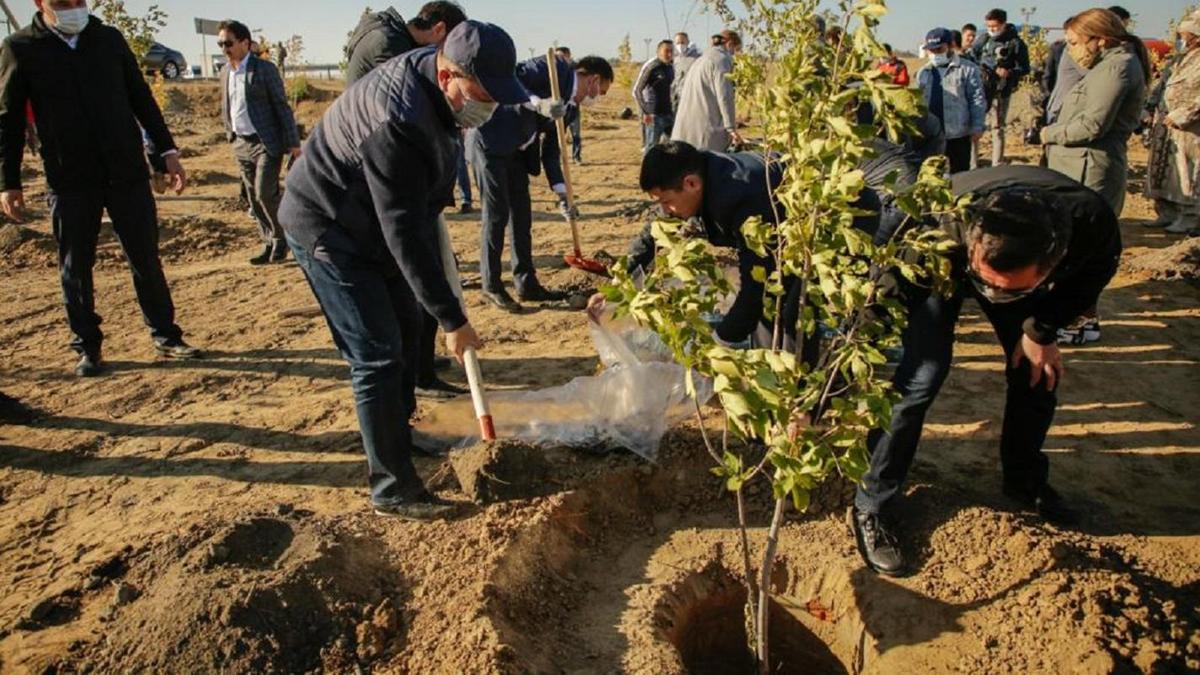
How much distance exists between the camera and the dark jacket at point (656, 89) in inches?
371

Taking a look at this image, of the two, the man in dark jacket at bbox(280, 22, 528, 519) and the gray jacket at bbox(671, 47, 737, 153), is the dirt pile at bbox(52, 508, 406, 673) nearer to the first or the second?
the man in dark jacket at bbox(280, 22, 528, 519)

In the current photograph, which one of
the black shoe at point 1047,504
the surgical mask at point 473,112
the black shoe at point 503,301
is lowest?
the black shoe at point 1047,504

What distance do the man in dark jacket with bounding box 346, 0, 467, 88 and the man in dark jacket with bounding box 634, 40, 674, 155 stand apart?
4917 mm

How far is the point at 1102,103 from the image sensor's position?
4.48 meters

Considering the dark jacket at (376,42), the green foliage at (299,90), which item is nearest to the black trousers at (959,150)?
the dark jacket at (376,42)

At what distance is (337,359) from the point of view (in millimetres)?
5008

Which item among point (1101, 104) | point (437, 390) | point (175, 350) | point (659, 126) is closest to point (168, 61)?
point (659, 126)

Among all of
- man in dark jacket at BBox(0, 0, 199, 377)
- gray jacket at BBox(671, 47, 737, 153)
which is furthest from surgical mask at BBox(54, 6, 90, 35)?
gray jacket at BBox(671, 47, 737, 153)

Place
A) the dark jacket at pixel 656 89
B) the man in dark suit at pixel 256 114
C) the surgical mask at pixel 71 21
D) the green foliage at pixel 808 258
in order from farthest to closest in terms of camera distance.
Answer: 1. the dark jacket at pixel 656 89
2. the man in dark suit at pixel 256 114
3. the surgical mask at pixel 71 21
4. the green foliage at pixel 808 258

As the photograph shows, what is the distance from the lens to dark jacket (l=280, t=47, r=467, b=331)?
2.57m

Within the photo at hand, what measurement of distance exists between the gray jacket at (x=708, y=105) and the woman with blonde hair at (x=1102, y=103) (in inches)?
96.2

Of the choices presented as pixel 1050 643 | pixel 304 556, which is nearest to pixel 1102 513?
pixel 1050 643

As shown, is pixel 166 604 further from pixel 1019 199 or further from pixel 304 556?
pixel 1019 199

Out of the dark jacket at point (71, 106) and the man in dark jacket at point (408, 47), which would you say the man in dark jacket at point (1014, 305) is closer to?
the man in dark jacket at point (408, 47)
